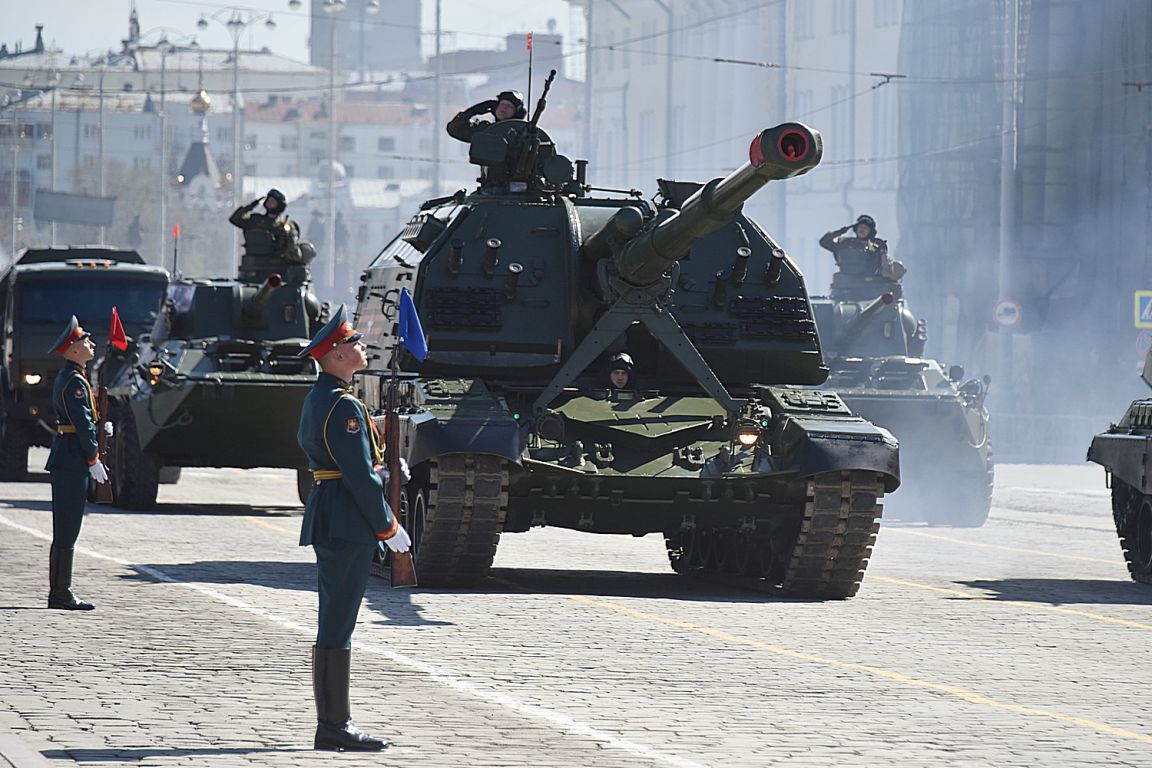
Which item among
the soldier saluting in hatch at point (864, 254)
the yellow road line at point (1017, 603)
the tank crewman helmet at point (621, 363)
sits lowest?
the yellow road line at point (1017, 603)

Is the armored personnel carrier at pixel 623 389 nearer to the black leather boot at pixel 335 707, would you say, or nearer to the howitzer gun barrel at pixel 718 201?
the howitzer gun barrel at pixel 718 201

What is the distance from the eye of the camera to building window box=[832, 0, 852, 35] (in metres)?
72.8

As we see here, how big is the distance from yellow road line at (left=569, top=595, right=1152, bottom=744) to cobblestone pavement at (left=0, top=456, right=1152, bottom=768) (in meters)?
0.03

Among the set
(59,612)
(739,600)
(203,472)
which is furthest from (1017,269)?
(59,612)

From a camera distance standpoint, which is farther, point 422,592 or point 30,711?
point 422,592

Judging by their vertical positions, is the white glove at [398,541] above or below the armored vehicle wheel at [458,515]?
above

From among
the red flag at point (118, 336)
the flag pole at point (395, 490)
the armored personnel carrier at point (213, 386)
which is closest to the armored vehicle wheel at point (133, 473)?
the armored personnel carrier at point (213, 386)

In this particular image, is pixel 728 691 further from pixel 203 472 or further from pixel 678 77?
pixel 678 77

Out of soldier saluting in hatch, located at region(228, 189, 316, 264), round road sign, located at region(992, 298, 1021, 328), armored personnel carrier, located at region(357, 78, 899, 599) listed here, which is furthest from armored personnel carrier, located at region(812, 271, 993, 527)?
round road sign, located at region(992, 298, 1021, 328)

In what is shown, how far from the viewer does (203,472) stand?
3534 cm

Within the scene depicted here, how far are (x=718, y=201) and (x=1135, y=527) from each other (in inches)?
229

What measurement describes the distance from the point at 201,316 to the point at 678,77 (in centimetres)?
6873

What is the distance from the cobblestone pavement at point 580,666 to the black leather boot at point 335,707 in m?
0.10

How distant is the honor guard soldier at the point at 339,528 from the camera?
9.65 metres
